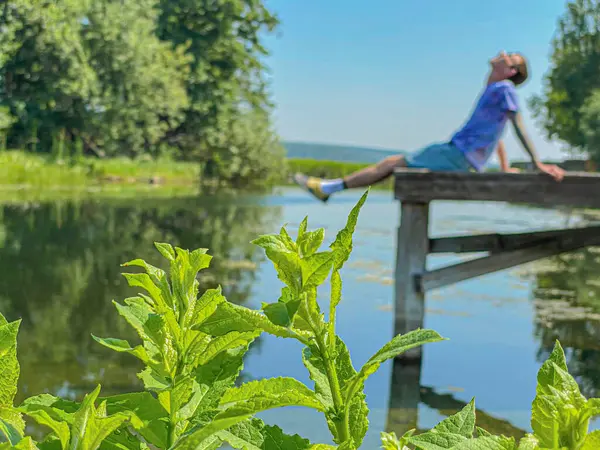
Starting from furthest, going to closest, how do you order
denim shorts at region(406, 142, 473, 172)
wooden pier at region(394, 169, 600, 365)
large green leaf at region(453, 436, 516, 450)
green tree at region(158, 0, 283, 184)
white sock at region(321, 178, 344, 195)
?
green tree at region(158, 0, 283, 184) < white sock at region(321, 178, 344, 195) < denim shorts at region(406, 142, 473, 172) < wooden pier at region(394, 169, 600, 365) < large green leaf at region(453, 436, 516, 450)

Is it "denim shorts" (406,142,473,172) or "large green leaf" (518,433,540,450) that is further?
"denim shorts" (406,142,473,172)

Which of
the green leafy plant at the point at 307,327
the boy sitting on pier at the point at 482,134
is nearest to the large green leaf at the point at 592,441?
the green leafy plant at the point at 307,327

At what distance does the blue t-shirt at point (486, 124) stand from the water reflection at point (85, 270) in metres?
2.79

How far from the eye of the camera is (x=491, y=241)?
5.34 m

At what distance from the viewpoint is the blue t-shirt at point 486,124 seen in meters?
5.48

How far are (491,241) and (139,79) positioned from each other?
2598 cm

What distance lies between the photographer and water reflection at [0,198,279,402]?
500cm

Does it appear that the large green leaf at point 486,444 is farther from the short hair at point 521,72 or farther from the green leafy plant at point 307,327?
the short hair at point 521,72

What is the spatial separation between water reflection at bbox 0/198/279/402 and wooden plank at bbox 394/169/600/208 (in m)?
2.20

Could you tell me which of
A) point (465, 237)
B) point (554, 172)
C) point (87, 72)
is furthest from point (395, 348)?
point (87, 72)

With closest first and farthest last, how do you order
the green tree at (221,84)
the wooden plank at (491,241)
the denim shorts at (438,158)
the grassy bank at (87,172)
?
the wooden plank at (491,241) < the denim shorts at (438,158) < the grassy bank at (87,172) < the green tree at (221,84)

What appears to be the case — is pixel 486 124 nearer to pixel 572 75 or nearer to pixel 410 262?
pixel 410 262

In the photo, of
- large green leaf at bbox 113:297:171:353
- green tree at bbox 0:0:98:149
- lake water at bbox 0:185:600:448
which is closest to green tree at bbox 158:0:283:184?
green tree at bbox 0:0:98:149

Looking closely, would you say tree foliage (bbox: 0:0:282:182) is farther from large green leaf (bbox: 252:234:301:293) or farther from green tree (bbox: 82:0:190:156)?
large green leaf (bbox: 252:234:301:293)
